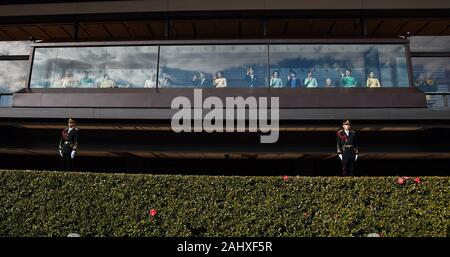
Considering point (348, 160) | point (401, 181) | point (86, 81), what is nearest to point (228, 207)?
point (401, 181)

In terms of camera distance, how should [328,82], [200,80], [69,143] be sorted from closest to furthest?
1. [69,143]
2. [328,82]
3. [200,80]

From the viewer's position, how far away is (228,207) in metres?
7.08

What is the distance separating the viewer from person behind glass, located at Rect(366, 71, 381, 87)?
1024 centimetres

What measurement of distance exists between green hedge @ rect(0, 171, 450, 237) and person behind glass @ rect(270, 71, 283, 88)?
3.93m

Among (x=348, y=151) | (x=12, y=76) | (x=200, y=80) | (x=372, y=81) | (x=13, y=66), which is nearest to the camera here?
(x=348, y=151)

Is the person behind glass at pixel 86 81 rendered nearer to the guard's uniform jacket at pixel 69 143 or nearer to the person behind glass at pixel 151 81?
the person behind glass at pixel 151 81

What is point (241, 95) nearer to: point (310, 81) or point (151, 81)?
point (310, 81)

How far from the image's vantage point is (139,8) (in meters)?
14.1

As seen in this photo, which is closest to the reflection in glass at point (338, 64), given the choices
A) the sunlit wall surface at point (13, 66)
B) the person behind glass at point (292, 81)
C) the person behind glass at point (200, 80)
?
the person behind glass at point (292, 81)

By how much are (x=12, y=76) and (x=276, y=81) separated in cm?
925

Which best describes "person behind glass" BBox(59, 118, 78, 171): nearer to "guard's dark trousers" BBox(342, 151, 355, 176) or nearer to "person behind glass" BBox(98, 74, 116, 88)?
"person behind glass" BBox(98, 74, 116, 88)

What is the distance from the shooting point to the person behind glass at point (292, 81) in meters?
10.5

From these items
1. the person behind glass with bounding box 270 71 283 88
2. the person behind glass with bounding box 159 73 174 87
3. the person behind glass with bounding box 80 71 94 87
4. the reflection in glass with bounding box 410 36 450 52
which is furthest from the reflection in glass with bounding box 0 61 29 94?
the reflection in glass with bounding box 410 36 450 52
